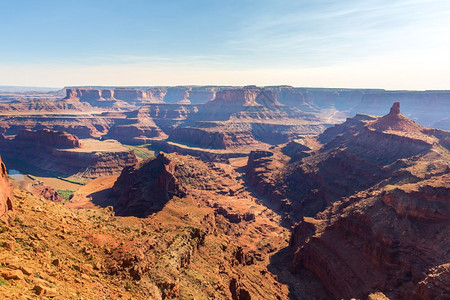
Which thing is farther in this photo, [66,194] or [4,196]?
[66,194]

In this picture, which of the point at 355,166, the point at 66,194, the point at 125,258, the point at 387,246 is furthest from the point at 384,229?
the point at 66,194

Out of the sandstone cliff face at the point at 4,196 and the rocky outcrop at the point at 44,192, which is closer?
the sandstone cliff face at the point at 4,196

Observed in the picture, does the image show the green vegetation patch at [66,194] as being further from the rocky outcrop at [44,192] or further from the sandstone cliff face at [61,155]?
the sandstone cliff face at [61,155]

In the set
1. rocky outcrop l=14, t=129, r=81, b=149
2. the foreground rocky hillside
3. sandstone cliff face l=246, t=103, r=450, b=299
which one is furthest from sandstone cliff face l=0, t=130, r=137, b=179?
sandstone cliff face l=246, t=103, r=450, b=299

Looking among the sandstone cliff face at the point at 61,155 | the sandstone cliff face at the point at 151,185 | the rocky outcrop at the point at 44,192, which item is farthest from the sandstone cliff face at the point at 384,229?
the sandstone cliff face at the point at 61,155

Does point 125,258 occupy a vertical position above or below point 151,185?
above

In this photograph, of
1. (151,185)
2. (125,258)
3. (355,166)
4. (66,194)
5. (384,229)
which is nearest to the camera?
(125,258)

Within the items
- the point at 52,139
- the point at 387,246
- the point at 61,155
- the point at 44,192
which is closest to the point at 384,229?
the point at 387,246

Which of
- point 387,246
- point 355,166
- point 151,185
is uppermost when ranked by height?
point 355,166

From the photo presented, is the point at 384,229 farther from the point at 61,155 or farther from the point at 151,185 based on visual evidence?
the point at 61,155

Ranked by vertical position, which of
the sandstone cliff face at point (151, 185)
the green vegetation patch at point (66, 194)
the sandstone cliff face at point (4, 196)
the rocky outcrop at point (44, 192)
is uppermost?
the sandstone cliff face at point (4, 196)

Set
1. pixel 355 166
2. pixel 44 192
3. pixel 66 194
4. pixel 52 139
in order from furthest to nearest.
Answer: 1. pixel 52 139
2. pixel 66 194
3. pixel 355 166
4. pixel 44 192

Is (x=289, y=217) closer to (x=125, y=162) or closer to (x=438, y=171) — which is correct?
(x=438, y=171)
